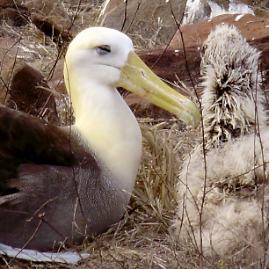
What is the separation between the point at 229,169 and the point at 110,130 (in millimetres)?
581

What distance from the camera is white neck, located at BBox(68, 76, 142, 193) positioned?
280 centimetres

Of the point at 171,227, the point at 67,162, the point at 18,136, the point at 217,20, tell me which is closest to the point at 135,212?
the point at 171,227

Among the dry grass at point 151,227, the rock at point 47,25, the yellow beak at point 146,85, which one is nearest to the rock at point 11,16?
the rock at point 47,25

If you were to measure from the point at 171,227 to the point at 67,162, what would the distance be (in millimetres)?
555

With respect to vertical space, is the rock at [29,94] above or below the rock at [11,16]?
A: above

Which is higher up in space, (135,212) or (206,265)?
(206,265)

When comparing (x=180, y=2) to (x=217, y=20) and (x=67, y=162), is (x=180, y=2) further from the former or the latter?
(x=67, y=162)

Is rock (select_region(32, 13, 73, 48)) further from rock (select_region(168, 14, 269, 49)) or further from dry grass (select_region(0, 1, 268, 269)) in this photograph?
dry grass (select_region(0, 1, 268, 269))

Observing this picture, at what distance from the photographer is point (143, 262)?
2.48m

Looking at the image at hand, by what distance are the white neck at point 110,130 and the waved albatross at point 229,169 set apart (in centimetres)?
25

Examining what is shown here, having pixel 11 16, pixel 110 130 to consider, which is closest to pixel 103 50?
pixel 110 130

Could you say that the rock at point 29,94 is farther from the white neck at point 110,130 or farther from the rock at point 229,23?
the rock at point 229,23

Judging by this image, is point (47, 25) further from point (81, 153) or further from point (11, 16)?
point (81, 153)

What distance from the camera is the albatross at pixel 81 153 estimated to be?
2586 millimetres
